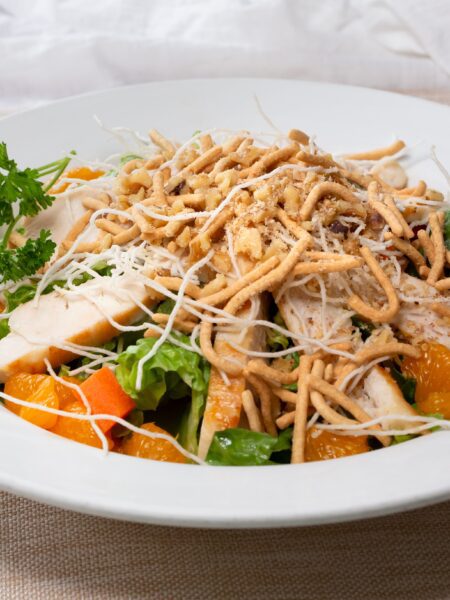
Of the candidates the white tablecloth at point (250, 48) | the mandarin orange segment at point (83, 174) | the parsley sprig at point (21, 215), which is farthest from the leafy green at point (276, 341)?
the white tablecloth at point (250, 48)

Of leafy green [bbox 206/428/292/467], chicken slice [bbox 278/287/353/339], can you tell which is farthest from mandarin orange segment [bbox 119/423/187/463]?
chicken slice [bbox 278/287/353/339]

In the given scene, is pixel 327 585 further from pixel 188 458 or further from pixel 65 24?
pixel 65 24

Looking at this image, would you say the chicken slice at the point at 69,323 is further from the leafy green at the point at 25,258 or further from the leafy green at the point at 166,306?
the leafy green at the point at 25,258

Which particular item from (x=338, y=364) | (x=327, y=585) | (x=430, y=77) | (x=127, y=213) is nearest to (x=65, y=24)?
(x=430, y=77)

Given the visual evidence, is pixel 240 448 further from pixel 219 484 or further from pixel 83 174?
pixel 83 174

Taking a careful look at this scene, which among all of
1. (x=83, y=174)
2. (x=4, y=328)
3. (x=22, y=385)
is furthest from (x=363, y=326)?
(x=83, y=174)
